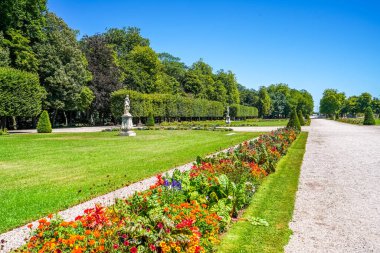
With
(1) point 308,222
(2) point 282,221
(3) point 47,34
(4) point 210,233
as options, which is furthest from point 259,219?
(3) point 47,34

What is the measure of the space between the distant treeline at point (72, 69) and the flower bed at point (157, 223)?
30060mm

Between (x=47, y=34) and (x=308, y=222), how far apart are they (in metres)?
41.7

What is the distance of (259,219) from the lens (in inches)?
231

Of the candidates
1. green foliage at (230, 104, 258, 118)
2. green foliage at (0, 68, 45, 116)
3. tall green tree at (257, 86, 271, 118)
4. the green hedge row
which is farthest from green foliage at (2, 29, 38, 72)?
tall green tree at (257, 86, 271, 118)

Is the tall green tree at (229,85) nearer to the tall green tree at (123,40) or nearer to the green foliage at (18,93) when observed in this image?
the tall green tree at (123,40)

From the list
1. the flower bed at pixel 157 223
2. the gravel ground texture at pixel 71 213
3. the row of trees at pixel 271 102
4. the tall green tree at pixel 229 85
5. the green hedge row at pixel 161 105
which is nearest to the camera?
the flower bed at pixel 157 223

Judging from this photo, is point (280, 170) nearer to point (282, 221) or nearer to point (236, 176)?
point (236, 176)

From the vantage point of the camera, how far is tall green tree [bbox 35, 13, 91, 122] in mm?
38250

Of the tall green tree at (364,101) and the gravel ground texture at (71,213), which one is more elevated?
the tall green tree at (364,101)

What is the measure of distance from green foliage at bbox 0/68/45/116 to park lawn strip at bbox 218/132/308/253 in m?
28.9

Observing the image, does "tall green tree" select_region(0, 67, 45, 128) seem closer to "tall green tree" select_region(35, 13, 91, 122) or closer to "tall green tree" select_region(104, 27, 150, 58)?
"tall green tree" select_region(35, 13, 91, 122)

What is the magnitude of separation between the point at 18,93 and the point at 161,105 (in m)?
23.8

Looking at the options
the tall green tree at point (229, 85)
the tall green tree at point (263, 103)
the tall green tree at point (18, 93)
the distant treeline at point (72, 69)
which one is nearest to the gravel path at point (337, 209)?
the tall green tree at point (18, 93)

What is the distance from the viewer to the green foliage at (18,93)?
3000cm
